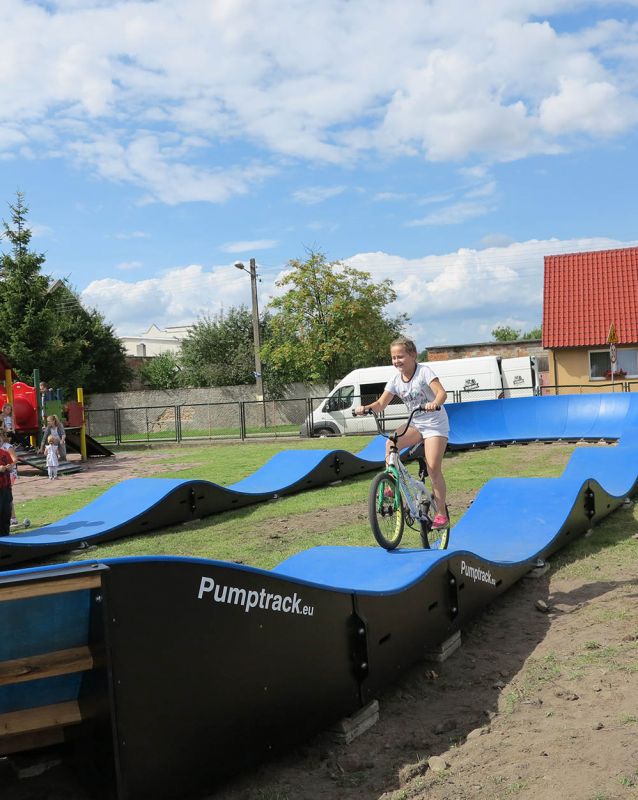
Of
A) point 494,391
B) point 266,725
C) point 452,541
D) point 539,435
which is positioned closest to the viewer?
point 266,725

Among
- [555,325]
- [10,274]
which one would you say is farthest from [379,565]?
[10,274]

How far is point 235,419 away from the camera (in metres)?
35.5

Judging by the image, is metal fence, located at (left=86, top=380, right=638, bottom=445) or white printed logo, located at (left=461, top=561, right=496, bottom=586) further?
metal fence, located at (left=86, top=380, right=638, bottom=445)

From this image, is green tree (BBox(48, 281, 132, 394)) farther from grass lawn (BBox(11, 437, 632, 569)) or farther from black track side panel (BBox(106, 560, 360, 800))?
black track side panel (BBox(106, 560, 360, 800))

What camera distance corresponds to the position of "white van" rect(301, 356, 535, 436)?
79.3ft

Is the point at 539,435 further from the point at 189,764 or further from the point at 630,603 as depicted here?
the point at 189,764

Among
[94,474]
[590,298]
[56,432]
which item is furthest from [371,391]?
[590,298]

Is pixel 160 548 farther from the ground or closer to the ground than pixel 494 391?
closer to the ground

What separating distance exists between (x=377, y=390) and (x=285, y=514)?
14219mm

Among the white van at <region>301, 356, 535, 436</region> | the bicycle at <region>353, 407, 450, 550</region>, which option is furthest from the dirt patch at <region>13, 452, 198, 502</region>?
the bicycle at <region>353, 407, 450, 550</region>

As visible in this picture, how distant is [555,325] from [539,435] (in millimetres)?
13904

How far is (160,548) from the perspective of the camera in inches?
339

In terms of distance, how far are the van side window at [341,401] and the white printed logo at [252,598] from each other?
2092cm

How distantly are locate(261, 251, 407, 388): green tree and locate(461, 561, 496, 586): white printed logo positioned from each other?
29.8m
